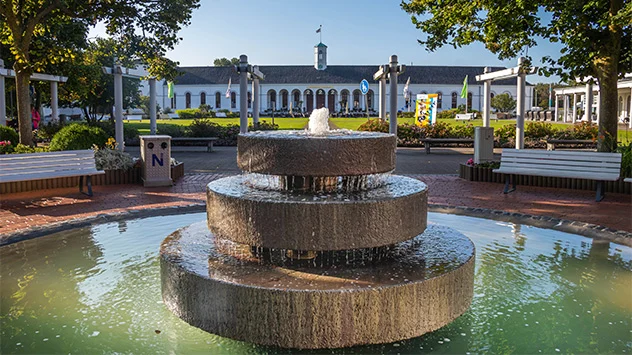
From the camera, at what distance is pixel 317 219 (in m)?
4.04

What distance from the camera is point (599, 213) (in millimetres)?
8148

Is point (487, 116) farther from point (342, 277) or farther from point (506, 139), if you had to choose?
point (342, 277)

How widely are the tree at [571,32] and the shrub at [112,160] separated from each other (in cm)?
710

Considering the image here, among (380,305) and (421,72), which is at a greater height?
(421,72)

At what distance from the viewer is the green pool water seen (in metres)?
3.88

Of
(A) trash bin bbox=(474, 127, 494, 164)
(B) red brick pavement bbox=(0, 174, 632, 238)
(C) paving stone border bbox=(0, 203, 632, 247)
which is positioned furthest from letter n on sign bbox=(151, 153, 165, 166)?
(A) trash bin bbox=(474, 127, 494, 164)

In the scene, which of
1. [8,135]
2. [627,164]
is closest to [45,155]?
[8,135]

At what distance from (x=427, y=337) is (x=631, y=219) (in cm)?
501

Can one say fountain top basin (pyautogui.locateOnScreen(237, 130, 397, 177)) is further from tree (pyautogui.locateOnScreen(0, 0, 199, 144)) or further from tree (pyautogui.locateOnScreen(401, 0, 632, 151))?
tree (pyautogui.locateOnScreen(0, 0, 199, 144))

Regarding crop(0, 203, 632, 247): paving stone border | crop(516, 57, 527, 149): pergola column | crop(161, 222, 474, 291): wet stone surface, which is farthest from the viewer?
crop(516, 57, 527, 149): pergola column

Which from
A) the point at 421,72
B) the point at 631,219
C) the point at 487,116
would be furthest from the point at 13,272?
the point at 421,72

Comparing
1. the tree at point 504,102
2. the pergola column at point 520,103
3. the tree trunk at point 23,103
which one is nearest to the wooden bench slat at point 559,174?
the pergola column at point 520,103

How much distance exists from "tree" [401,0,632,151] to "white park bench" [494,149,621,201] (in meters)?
1.97

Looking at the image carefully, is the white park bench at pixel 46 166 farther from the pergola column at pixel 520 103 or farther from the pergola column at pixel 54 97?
the pergola column at pixel 54 97
